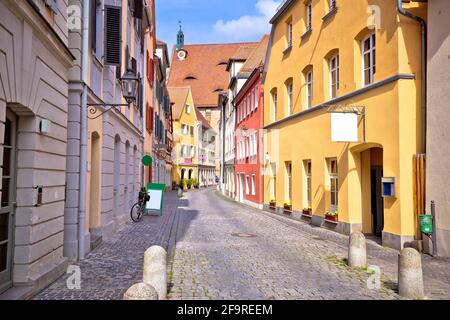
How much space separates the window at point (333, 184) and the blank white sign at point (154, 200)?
7056mm

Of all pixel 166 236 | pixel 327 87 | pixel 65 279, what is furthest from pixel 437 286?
pixel 327 87

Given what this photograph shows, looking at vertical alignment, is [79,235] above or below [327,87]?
below

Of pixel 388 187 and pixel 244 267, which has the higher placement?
pixel 388 187

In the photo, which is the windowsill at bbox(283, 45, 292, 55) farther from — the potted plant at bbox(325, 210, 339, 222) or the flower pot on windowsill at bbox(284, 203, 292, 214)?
the potted plant at bbox(325, 210, 339, 222)

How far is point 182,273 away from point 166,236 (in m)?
4.97

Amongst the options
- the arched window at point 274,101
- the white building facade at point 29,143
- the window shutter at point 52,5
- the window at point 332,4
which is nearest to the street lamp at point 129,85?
the white building facade at point 29,143

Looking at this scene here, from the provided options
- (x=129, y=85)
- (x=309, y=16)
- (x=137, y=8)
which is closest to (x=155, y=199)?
(x=137, y=8)

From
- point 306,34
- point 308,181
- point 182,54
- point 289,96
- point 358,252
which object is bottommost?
point 358,252

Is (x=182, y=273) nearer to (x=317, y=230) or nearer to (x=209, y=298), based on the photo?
(x=209, y=298)

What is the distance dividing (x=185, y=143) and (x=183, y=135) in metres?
1.55

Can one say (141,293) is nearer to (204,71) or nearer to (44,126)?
(44,126)

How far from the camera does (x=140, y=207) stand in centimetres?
1692

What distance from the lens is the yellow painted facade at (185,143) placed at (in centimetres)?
5281
